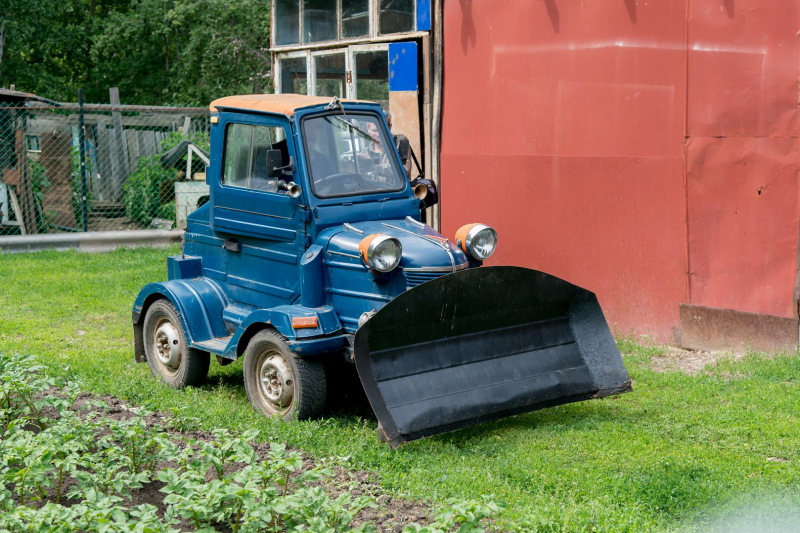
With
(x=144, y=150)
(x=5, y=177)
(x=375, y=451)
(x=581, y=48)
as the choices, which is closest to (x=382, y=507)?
(x=375, y=451)

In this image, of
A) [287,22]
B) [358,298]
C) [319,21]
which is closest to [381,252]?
[358,298]

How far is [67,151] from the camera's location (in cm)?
1577

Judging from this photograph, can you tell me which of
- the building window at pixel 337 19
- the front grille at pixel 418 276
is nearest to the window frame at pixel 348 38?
the building window at pixel 337 19

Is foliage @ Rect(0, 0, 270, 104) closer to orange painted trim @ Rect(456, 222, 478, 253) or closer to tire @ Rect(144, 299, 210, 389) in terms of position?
tire @ Rect(144, 299, 210, 389)

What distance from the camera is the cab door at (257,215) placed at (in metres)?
6.42

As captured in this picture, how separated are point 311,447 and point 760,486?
2.58m

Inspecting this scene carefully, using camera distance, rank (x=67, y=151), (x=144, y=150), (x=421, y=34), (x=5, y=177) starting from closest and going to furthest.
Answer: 1. (x=421, y=34)
2. (x=5, y=177)
3. (x=67, y=151)
4. (x=144, y=150)

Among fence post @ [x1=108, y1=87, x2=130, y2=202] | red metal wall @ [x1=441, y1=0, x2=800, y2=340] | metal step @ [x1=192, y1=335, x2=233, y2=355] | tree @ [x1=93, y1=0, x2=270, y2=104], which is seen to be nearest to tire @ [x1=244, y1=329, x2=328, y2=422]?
metal step @ [x1=192, y1=335, x2=233, y2=355]

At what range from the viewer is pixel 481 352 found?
19.4 ft

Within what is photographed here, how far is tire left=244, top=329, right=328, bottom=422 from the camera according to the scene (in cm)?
593

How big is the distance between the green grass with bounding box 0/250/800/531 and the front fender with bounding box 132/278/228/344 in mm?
466

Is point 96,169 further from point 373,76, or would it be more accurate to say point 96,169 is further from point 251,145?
point 251,145

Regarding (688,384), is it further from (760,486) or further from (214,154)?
(214,154)

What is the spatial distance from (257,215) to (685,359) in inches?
153
